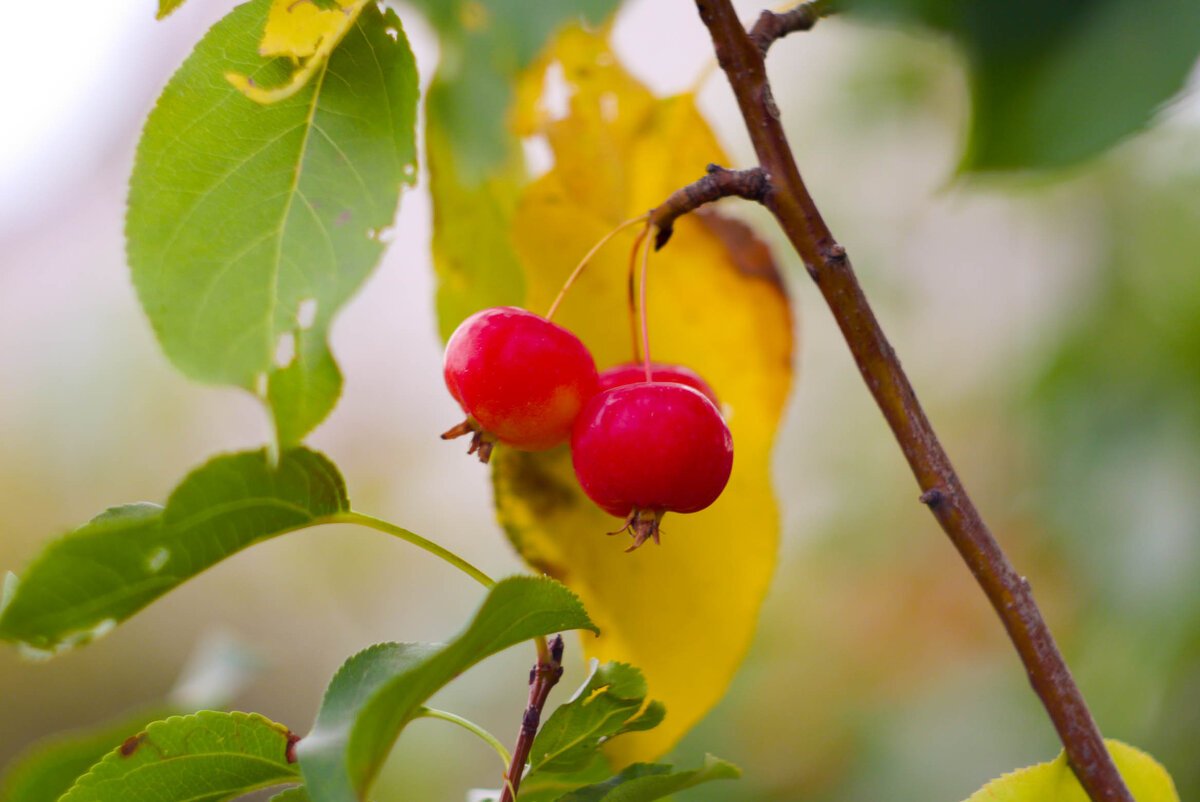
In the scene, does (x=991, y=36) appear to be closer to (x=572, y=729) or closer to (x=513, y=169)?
(x=513, y=169)

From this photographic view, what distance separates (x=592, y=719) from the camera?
41 centimetres

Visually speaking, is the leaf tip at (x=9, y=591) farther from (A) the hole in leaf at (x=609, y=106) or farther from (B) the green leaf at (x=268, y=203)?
(A) the hole in leaf at (x=609, y=106)

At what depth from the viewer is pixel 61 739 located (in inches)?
19.8

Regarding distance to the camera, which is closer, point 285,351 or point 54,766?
point 285,351

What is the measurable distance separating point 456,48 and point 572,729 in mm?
387

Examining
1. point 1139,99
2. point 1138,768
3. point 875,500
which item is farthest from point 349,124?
point 875,500

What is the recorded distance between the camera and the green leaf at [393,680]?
0.28 metres

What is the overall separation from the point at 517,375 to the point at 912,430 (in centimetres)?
17

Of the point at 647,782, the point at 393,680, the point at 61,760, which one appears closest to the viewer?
the point at 393,680

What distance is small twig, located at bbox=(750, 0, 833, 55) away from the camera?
0.43 metres

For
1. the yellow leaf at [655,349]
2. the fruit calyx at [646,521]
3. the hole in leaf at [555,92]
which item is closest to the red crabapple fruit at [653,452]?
the fruit calyx at [646,521]

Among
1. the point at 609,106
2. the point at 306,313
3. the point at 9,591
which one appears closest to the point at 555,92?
the point at 609,106

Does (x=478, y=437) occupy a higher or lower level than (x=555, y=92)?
lower

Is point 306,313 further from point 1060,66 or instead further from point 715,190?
point 1060,66
